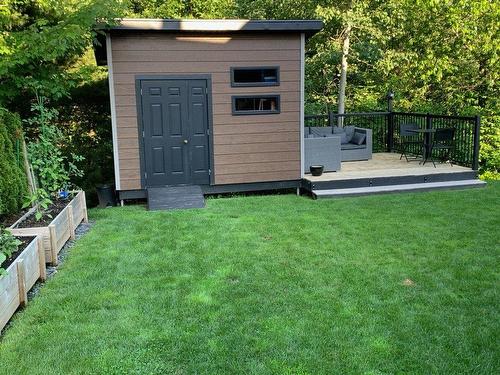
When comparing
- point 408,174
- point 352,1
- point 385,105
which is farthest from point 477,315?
point 352,1

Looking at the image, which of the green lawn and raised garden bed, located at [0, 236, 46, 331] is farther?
raised garden bed, located at [0, 236, 46, 331]

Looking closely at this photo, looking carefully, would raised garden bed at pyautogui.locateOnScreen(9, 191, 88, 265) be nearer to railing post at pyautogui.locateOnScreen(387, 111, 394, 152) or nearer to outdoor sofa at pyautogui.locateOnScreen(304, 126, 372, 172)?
outdoor sofa at pyautogui.locateOnScreen(304, 126, 372, 172)

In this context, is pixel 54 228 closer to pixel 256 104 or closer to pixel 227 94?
pixel 227 94

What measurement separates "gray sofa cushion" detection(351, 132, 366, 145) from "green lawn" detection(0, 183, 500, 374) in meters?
4.29

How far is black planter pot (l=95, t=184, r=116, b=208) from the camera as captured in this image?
317 inches

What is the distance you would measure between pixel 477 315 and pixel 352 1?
11.8 m

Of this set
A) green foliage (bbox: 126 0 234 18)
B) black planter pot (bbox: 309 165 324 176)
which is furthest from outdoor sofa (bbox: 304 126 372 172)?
green foliage (bbox: 126 0 234 18)

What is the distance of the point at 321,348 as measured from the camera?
3.12m

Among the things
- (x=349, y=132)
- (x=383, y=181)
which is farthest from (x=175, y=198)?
(x=349, y=132)

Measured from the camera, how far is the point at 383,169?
918cm

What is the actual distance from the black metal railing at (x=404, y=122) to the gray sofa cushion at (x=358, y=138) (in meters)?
0.59

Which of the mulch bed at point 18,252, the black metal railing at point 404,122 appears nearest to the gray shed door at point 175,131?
the black metal railing at point 404,122

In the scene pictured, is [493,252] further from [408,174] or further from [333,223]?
[408,174]

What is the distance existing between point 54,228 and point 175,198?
9.38ft
